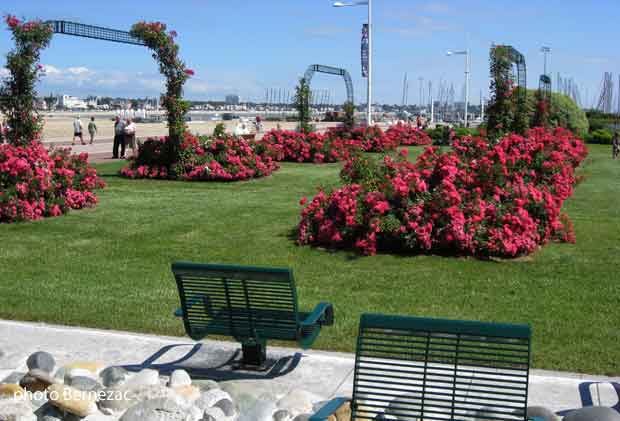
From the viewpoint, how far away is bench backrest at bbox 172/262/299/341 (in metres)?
5.13

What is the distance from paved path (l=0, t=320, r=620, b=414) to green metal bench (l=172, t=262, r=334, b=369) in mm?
292

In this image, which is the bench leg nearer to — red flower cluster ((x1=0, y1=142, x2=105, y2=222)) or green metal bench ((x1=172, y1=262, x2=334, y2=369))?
green metal bench ((x1=172, y1=262, x2=334, y2=369))

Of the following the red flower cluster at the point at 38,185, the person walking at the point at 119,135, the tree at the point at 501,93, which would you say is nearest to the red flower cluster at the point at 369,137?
the person walking at the point at 119,135

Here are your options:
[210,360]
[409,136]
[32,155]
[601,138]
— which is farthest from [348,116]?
[210,360]

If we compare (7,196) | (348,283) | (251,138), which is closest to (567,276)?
(348,283)

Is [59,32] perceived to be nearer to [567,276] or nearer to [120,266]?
[120,266]

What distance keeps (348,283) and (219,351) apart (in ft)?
8.44

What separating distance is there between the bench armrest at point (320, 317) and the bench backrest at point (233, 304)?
0.10m

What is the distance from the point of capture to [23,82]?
1488 cm

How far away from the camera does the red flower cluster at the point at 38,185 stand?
12.3 metres

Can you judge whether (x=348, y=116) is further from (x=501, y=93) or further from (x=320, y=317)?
(x=320, y=317)

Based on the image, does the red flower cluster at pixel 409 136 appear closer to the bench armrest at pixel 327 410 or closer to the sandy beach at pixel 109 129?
the sandy beach at pixel 109 129

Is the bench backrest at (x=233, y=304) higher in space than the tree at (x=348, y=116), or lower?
lower

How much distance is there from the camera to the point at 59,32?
19172mm
